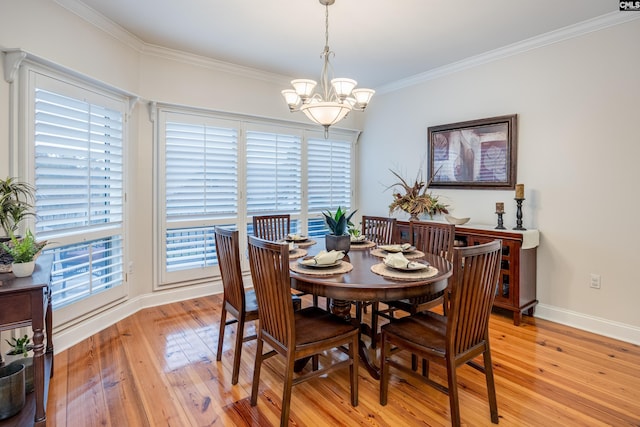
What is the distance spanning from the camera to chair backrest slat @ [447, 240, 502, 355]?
166cm

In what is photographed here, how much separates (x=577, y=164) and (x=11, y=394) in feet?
14.4

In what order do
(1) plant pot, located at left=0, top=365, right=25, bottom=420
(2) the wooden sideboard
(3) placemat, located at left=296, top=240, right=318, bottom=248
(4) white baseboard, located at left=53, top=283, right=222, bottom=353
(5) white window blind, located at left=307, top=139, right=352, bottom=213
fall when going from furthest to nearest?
(5) white window blind, located at left=307, top=139, right=352, bottom=213, (2) the wooden sideboard, (3) placemat, located at left=296, top=240, right=318, bottom=248, (4) white baseboard, located at left=53, top=283, right=222, bottom=353, (1) plant pot, located at left=0, top=365, right=25, bottom=420

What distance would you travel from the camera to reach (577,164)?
124 inches

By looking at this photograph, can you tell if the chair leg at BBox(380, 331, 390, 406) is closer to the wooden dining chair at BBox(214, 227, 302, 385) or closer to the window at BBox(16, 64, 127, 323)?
the wooden dining chair at BBox(214, 227, 302, 385)

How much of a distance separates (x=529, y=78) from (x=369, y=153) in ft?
7.38

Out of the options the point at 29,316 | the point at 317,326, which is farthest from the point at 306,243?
the point at 29,316

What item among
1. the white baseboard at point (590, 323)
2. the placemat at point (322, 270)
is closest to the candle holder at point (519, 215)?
the white baseboard at point (590, 323)

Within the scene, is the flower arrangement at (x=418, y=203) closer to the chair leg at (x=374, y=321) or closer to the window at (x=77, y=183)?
the chair leg at (x=374, y=321)

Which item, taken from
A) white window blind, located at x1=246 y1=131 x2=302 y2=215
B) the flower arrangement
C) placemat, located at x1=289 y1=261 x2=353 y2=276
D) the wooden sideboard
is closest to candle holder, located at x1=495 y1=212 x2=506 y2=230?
the wooden sideboard

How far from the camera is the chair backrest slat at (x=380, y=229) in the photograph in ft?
10.8

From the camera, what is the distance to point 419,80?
14.5ft

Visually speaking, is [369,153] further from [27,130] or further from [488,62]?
[27,130]

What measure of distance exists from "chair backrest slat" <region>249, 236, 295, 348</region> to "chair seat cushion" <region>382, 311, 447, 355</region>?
23.7 inches

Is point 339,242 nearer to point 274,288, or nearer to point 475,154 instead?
point 274,288
